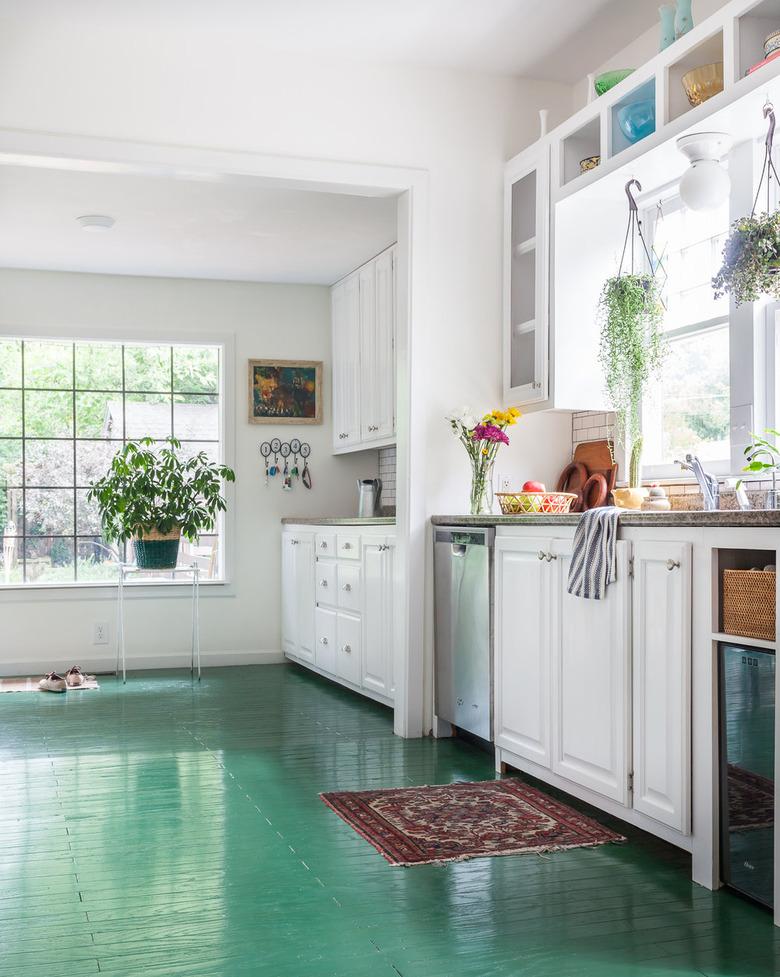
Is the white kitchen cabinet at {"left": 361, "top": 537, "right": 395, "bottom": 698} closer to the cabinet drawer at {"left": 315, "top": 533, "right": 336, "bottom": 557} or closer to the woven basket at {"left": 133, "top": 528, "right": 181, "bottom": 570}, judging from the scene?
the cabinet drawer at {"left": 315, "top": 533, "right": 336, "bottom": 557}

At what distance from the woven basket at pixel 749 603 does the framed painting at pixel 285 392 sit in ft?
16.4

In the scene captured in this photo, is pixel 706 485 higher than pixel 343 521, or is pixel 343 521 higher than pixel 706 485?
pixel 706 485

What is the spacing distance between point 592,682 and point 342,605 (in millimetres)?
2791

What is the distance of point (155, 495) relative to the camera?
21.9ft

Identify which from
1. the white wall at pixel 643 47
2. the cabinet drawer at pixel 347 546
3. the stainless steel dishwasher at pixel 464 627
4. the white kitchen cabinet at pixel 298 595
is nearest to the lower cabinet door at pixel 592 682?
the stainless steel dishwasher at pixel 464 627

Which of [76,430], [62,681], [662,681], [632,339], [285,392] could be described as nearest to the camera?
[662,681]

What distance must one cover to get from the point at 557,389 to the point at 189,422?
366 centimetres

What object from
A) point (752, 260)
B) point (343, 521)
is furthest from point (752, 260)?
point (343, 521)

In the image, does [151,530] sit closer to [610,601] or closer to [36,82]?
[36,82]

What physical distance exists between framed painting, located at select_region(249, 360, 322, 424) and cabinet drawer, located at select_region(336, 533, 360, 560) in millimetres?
1694

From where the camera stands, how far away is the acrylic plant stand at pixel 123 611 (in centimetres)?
659

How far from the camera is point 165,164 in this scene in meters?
4.26

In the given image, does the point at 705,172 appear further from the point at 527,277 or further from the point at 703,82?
the point at 527,277

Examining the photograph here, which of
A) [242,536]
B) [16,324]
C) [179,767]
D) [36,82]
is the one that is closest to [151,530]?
[242,536]
